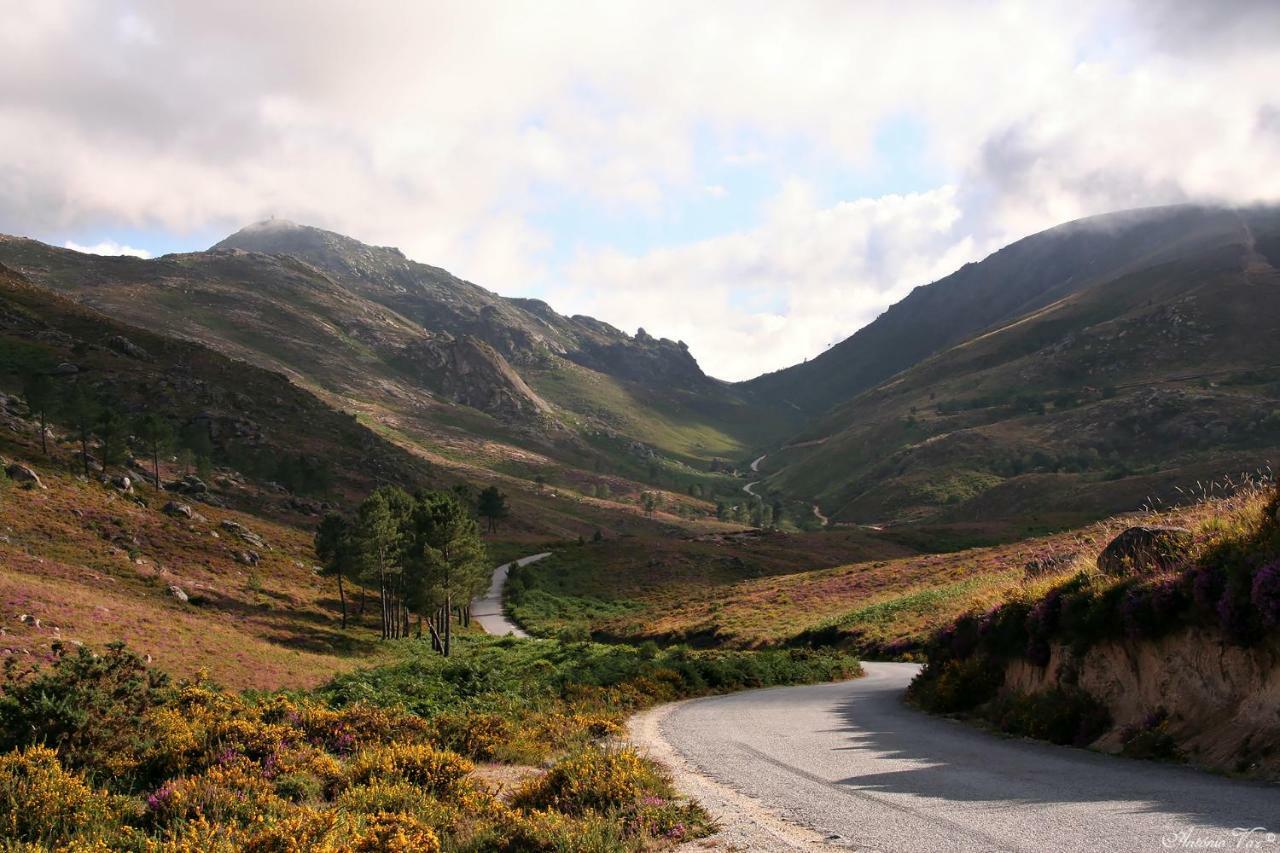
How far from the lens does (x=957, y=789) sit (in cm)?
1079

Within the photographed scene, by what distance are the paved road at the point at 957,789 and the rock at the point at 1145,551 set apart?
13.6 ft

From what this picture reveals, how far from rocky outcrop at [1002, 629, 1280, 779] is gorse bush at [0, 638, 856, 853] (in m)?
8.60

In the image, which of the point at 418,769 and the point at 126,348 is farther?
the point at 126,348

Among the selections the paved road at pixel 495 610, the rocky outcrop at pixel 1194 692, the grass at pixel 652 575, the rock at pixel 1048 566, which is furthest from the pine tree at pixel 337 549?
the rocky outcrop at pixel 1194 692

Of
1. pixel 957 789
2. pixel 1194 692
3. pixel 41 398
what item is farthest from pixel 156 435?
pixel 1194 692

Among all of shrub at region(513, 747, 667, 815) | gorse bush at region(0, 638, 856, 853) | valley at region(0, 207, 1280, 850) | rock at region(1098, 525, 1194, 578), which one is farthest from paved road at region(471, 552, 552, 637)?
shrub at region(513, 747, 667, 815)

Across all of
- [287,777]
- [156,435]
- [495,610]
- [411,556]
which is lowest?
[495,610]

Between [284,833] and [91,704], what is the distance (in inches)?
302

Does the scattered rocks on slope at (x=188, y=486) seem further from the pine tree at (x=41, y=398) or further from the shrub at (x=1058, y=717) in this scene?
the shrub at (x=1058, y=717)

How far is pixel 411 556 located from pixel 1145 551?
48.5 metres

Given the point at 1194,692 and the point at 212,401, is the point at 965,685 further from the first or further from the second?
the point at 212,401

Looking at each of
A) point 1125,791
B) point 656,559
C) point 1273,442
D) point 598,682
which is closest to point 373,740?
point 598,682

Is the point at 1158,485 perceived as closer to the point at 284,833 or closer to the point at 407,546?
the point at 407,546

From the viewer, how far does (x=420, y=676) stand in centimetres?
2778
